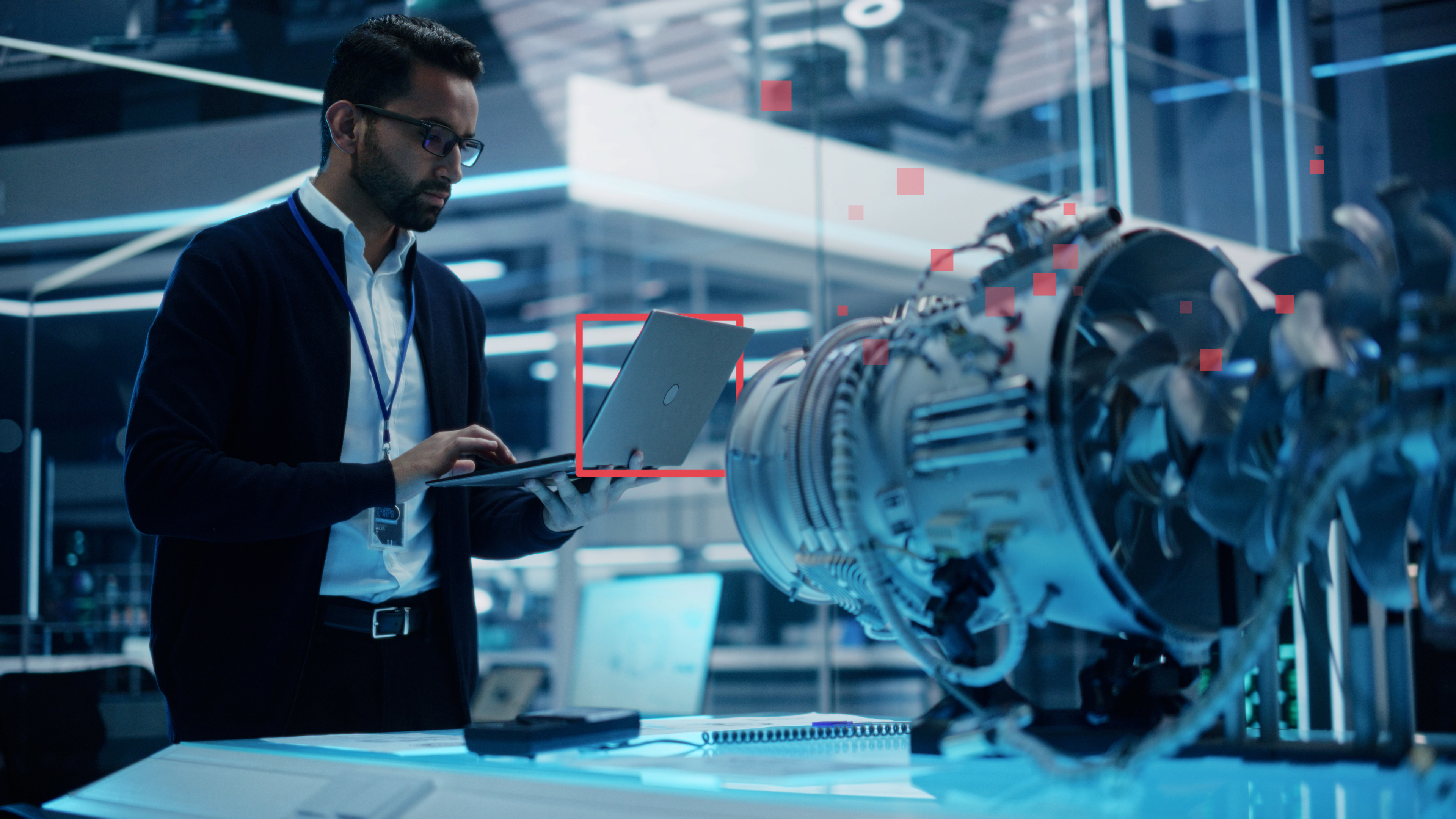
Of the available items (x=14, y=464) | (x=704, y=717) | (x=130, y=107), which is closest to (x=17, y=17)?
(x=130, y=107)

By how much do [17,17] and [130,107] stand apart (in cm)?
32

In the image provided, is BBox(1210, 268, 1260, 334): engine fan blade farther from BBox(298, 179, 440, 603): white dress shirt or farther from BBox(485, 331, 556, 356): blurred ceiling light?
BBox(485, 331, 556, 356): blurred ceiling light

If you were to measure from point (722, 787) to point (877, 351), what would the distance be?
1.40ft

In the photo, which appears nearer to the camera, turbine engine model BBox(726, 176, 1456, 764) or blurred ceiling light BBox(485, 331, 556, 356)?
turbine engine model BBox(726, 176, 1456, 764)

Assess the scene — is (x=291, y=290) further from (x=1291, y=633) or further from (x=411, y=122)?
(x=1291, y=633)

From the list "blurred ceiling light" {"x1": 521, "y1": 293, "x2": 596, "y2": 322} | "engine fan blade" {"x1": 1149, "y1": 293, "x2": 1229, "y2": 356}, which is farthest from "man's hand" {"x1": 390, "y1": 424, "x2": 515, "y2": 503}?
"blurred ceiling light" {"x1": 521, "y1": 293, "x2": 596, "y2": 322}

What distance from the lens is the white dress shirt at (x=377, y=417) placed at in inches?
58.7

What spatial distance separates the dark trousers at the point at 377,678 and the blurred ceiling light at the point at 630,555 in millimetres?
4080

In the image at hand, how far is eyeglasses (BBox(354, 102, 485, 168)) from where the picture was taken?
1.60m

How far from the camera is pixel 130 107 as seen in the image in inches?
116

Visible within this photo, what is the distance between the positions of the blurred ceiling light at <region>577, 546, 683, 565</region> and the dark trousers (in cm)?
408

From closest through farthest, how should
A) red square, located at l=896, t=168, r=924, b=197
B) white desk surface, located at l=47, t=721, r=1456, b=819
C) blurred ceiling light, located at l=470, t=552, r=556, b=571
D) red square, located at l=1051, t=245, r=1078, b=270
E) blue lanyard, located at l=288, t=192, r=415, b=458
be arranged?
white desk surface, located at l=47, t=721, r=1456, b=819 < red square, located at l=1051, t=245, r=1078, b=270 < blue lanyard, located at l=288, t=192, r=415, b=458 < red square, located at l=896, t=168, r=924, b=197 < blurred ceiling light, located at l=470, t=552, r=556, b=571

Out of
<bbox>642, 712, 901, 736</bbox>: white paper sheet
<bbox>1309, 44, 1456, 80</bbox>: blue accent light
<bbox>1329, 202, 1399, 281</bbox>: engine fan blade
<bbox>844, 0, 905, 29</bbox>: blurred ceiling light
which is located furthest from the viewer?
<bbox>844, 0, 905, 29</bbox>: blurred ceiling light

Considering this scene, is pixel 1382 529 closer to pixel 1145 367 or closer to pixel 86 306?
pixel 1145 367
